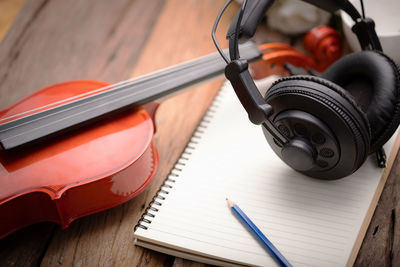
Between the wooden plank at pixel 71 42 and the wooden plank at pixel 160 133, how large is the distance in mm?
54

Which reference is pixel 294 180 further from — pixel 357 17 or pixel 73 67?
pixel 73 67

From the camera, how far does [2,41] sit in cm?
112

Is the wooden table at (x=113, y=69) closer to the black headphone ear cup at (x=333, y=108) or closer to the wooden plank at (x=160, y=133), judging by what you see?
the wooden plank at (x=160, y=133)

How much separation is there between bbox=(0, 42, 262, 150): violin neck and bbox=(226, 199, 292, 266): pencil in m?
0.28

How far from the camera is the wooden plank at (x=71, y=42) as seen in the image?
1.06 metres

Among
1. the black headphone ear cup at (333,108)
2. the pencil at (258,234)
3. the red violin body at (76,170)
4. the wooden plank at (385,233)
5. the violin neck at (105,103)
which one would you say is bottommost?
the wooden plank at (385,233)

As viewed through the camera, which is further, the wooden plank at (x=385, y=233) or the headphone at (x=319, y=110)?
the wooden plank at (x=385, y=233)

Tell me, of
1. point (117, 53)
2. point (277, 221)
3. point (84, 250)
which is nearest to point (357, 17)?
point (277, 221)

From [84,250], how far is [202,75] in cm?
44

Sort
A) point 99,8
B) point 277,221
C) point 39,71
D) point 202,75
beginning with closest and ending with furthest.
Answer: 1. point 277,221
2. point 202,75
3. point 39,71
4. point 99,8

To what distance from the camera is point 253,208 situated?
31.0 inches

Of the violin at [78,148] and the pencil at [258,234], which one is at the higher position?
the violin at [78,148]

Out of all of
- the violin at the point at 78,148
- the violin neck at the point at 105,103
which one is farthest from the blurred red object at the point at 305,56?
the violin at the point at 78,148

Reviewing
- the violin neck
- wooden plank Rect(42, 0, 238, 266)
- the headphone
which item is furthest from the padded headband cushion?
wooden plank Rect(42, 0, 238, 266)
